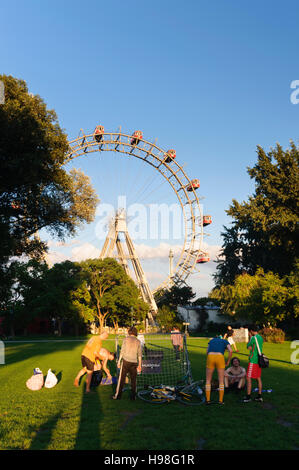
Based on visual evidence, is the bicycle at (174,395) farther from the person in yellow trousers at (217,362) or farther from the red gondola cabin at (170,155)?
the red gondola cabin at (170,155)

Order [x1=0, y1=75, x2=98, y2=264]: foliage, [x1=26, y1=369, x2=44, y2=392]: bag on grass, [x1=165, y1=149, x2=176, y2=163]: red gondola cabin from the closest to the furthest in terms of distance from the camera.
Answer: [x1=26, y1=369, x2=44, y2=392]: bag on grass, [x1=0, y1=75, x2=98, y2=264]: foliage, [x1=165, y1=149, x2=176, y2=163]: red gondola cabin

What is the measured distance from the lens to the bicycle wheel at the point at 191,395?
830cm

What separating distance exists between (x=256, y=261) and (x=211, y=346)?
47.7 meters

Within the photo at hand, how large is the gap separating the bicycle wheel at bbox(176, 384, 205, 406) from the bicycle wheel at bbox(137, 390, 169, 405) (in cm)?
40

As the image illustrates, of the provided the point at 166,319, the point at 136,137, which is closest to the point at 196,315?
the point at 166,319

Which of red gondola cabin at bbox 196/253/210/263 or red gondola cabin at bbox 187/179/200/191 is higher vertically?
Result: red gondola cabin at bbox 187/179/200/191

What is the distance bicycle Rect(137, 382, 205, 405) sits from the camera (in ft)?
27.3

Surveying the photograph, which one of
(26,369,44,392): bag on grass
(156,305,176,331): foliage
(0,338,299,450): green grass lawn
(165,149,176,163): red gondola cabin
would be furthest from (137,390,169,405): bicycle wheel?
(165,149,176,163): red gondola cabin

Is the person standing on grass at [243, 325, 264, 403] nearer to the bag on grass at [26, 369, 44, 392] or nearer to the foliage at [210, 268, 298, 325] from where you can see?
the bag on grass at [26, 369, 44, 392]

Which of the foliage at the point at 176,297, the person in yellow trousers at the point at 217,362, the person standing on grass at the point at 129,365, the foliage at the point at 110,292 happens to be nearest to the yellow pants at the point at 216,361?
the person in yellow trousers at the point at 217,362

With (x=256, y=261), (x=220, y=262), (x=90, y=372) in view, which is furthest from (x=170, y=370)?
(x=220, y=262)

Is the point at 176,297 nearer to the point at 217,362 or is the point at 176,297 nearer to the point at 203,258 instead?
the point at 203,258

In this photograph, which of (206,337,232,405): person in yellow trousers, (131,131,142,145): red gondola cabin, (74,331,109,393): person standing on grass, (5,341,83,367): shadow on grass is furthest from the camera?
(131,131,142,145): red gondola cabin

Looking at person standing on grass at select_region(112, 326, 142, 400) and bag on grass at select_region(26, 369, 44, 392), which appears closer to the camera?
person standing on grass at select_region(112, 326, 142, 400)
